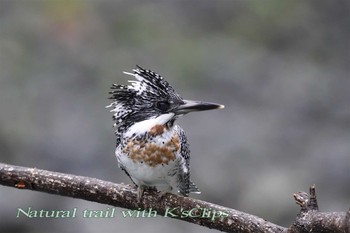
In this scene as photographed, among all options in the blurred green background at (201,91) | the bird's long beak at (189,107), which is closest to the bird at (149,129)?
A: the bird's long beak at (189,107)

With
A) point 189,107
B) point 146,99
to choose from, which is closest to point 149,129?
point 146,99

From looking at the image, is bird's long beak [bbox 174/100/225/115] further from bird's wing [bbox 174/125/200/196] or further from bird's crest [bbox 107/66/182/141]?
bird's wing [bbox 174/125/200/196]

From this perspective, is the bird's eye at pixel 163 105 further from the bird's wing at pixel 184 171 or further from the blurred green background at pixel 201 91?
the blurred green background at pixel 201 91

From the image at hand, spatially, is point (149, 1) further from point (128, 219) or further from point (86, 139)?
point (128, 219)

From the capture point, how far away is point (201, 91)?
28.1 feet

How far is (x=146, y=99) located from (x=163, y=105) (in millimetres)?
90

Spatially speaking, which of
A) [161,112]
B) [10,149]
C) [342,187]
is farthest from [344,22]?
[161,112]

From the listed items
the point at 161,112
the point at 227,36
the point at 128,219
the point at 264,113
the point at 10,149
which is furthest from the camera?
the point at 227,36

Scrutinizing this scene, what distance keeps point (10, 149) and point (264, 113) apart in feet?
9.46

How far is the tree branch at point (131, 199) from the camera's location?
3.05m

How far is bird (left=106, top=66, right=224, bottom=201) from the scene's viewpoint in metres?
3.37

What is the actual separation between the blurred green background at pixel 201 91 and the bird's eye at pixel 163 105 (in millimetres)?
3499

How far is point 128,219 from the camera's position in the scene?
22.3ft

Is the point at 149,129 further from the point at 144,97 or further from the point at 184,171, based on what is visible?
the point at 184,171
